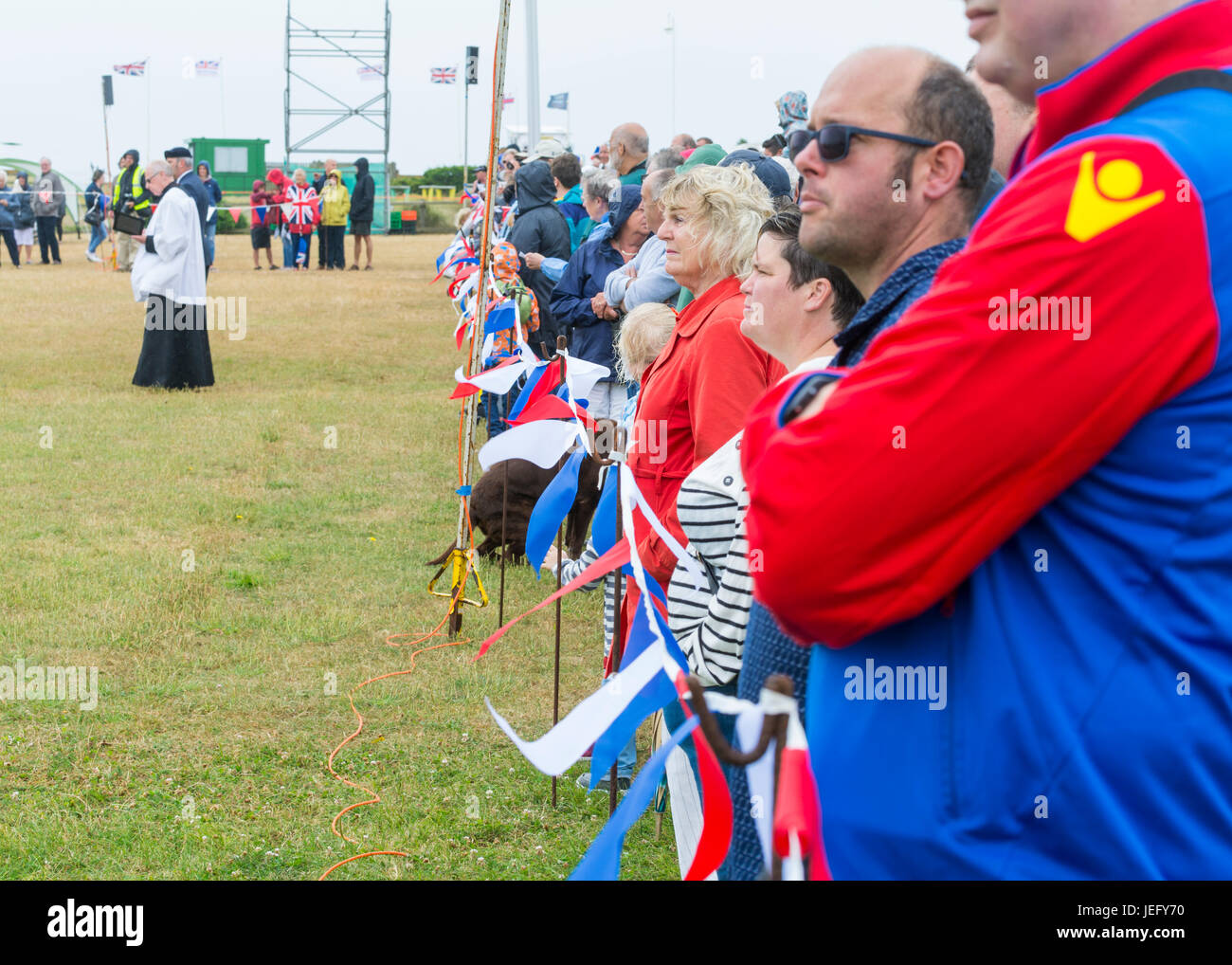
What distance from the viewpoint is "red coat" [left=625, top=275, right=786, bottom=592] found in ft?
9.71

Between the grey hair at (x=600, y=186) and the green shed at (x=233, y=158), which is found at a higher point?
the green shed at (x=233, y=158)

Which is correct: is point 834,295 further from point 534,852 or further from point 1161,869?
point 534,852

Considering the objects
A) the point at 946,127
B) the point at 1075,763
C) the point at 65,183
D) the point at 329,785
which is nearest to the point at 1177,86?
the point at 946,127

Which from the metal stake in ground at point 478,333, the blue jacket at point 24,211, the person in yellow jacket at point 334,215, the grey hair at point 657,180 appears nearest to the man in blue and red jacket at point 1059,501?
the metal stake in ground at point 478,333

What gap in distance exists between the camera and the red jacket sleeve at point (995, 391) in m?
1.02

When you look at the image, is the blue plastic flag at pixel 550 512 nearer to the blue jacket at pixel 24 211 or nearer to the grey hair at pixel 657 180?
the grey hair at pixel 657 180

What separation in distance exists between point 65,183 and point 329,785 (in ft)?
108

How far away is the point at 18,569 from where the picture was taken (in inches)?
251

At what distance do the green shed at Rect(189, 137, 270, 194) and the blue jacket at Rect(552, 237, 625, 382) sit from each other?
122ft

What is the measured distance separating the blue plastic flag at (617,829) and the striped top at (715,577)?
72 centimetres

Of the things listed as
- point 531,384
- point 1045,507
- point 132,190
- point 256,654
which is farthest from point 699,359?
point 132,190

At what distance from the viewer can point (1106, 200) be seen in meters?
1.03
